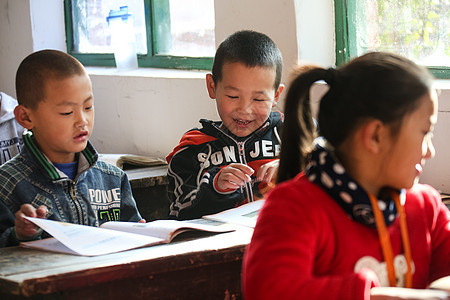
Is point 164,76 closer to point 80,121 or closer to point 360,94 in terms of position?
point 80,121

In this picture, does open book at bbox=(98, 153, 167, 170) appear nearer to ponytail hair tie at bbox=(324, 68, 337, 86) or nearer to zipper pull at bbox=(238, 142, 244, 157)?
zipper pull at bbox=(238, 142, 244, 157)

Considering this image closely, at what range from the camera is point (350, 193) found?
46.7 inches

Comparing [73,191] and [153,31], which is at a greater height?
[153,31]

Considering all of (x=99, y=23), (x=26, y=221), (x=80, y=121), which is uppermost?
(x=99, y=23)

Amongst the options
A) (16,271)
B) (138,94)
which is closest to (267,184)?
(16,271)

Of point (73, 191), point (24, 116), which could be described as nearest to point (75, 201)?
point (73, 191)

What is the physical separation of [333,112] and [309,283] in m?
0.29

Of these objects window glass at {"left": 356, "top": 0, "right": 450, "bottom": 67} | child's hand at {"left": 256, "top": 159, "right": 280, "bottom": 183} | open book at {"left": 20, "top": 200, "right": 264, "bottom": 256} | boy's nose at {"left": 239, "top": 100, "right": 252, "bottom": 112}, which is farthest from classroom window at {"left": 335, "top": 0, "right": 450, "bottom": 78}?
open book at {"left": 20, "top": 200, "right": 264, "bottom": 256}

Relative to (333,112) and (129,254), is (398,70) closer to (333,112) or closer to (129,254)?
(333,112)

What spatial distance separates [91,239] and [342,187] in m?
0.73

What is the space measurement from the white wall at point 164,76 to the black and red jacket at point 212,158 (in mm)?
426

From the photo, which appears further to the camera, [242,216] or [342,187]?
[242,216]

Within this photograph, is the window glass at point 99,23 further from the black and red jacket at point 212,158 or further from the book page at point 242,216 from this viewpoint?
the book page at point 242,216

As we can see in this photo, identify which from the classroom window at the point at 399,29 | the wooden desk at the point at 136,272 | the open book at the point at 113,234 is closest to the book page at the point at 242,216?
the open book at the point at 113,234
